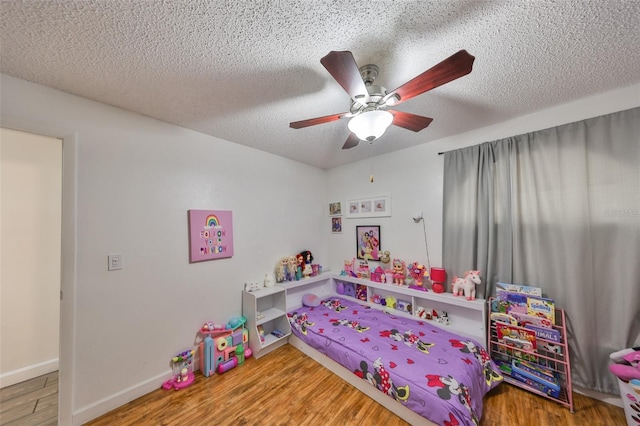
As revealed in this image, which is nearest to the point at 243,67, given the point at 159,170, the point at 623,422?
the point at 159,170

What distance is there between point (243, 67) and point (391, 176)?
84.1 inches

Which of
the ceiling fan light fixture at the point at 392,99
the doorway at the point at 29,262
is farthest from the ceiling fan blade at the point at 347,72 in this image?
the doorway at the point at 29,262

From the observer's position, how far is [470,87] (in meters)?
1.57

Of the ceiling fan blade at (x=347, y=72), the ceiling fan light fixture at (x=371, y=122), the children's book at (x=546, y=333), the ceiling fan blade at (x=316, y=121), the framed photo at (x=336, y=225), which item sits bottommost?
the children's book at (x=546, y=333)

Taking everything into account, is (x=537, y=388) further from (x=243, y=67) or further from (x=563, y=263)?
(x=243, y=67)

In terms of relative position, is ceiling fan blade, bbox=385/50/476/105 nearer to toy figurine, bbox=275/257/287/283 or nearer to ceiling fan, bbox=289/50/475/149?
ceiling fan, bbox=289/50/475/149

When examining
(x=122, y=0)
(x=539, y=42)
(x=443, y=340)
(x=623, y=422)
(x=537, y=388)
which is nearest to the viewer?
(x=122, y=0)

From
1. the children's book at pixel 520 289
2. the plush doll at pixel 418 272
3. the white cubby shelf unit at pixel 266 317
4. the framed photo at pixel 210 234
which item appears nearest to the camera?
the children's book at pixel 520 289

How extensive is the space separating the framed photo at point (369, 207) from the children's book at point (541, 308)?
154cm

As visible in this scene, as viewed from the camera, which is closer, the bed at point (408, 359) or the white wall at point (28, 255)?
the bed at point (408, 359)

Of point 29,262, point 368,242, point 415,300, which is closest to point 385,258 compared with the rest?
point 368,242

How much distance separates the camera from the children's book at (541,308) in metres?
1.76

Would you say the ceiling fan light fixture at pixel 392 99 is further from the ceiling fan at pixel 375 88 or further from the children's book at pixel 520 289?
the children's book at pixel 520 289

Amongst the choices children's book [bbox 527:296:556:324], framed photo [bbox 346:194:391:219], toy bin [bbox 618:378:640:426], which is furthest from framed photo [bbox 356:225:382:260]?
toy bin [bbox 618:378:640:426]
